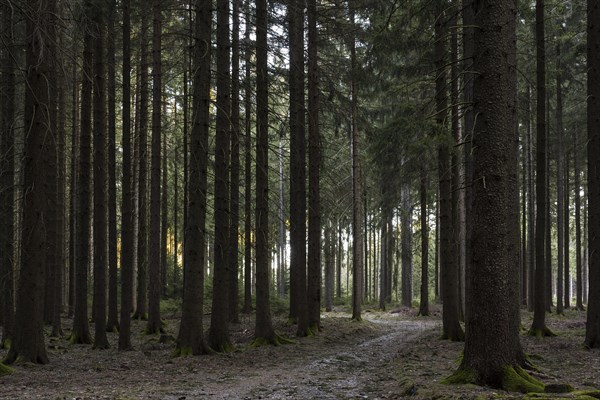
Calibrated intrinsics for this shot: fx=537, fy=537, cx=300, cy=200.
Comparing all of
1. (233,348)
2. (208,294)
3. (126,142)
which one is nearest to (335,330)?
(233,348)

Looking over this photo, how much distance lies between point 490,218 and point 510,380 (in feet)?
7.34

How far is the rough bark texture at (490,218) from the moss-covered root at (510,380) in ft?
0.04

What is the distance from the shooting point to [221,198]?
1323 centimetres

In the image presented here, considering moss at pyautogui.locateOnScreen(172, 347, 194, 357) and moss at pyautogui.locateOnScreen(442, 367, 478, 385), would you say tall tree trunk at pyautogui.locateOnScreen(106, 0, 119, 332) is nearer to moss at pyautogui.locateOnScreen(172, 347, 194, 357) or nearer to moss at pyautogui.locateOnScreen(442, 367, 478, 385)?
moss at pyautogui.locateOnScreen(172, 347, 194, 357)

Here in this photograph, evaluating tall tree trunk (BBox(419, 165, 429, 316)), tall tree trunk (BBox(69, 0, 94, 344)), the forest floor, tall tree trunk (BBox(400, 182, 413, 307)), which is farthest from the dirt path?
tall tree trunk (BBox(400, 182, 413, 307))

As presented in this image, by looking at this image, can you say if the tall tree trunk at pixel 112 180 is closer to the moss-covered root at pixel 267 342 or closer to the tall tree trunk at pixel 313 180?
the moss-covered root at pixel 267 342

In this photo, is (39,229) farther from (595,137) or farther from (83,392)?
(595,137)

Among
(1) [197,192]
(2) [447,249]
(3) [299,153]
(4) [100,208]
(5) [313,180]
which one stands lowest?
(2) [447,249]

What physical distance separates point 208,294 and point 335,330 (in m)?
14.0

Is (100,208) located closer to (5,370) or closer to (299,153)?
(5,370)

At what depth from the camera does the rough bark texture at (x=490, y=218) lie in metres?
7.52

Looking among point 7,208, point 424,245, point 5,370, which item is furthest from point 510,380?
point 424,245

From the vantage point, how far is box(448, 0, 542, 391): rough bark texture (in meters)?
7.52

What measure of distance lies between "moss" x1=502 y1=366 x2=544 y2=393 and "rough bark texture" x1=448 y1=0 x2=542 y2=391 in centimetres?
1
